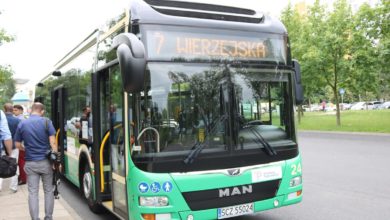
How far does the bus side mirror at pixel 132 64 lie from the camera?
4.21 m

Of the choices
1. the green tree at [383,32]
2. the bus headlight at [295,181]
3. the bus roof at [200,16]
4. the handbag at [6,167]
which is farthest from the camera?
the green tree at [383,32]

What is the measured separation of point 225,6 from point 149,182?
2.48 metres

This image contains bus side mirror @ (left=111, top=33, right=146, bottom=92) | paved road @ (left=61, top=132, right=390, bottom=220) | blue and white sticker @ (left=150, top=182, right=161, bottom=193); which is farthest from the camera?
paved road @ (left=61, top=132, right=390, bottom=220)

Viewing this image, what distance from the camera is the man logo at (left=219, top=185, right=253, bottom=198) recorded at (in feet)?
15.7

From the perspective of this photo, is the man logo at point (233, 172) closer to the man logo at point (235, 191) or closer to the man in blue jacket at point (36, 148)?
the man logo at point (235, 191)

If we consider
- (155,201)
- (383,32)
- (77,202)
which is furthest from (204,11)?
(383,32)

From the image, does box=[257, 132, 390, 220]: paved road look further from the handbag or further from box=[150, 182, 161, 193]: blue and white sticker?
the handbag

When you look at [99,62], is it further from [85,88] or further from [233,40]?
[233,40]

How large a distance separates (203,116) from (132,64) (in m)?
1.09

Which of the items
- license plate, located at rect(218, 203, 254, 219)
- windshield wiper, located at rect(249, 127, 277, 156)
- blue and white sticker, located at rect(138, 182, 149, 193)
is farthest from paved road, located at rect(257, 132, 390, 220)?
blue and white sticker, located at rect(138, 182, 149, 193)

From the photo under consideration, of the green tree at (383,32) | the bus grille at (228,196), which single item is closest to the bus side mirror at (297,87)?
the bus grille at (228,196)

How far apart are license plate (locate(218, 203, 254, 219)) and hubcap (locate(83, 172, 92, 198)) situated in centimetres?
294

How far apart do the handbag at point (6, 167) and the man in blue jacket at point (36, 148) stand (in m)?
0.28

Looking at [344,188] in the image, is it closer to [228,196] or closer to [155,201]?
[228,196]
